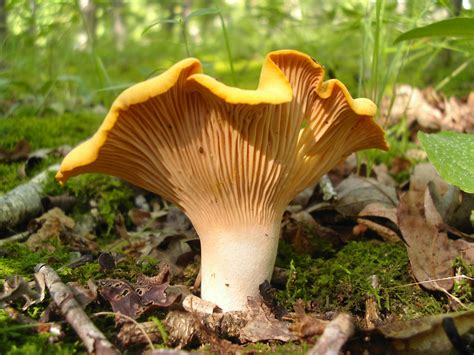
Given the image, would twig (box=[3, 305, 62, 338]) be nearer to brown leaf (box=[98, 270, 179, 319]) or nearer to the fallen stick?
the fallen stick

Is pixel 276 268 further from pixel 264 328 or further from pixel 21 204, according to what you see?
pixel 21 204

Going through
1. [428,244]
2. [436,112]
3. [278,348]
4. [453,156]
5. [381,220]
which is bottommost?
[436,112]

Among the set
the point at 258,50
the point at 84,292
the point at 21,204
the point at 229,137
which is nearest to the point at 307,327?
the point at 229,137

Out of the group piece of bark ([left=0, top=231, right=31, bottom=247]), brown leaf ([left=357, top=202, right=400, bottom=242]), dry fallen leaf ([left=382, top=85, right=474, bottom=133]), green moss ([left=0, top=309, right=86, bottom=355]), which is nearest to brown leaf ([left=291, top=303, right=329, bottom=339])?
green moss ([left=0, top=309, right=86, bottom=355])

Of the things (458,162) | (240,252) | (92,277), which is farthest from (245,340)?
(458,162)

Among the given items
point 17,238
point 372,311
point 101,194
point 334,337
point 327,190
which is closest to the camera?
point 334,337

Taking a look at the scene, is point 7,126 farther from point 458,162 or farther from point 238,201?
point 458,162
